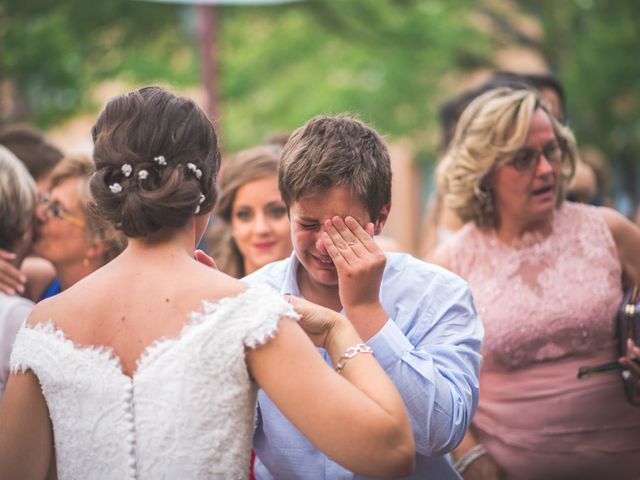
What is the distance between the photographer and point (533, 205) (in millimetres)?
4770

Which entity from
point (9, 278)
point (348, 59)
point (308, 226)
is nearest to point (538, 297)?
point (308, 226)

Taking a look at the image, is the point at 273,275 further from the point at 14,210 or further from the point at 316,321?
the point at 14,210

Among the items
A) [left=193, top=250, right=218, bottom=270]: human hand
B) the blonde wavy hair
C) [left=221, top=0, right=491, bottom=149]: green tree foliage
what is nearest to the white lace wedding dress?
[left=193, top=250, right=218, bottom=270]: human hand

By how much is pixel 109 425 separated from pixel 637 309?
8.62 feet

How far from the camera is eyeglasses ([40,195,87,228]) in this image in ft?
17.3

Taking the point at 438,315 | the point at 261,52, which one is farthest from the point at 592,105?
the point at 438,315

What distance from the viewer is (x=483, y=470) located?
15.5ft

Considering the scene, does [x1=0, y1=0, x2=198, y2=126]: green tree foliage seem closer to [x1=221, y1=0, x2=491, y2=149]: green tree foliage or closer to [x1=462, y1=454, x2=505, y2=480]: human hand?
[x1=221, y1=0, x2=491, y2=149]: green tree foliage

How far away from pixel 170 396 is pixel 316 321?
1.69 ft

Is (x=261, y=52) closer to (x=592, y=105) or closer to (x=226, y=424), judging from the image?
(x=592, y=105)

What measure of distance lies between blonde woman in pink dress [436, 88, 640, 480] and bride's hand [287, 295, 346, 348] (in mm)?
1886

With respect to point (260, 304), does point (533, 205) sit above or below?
below

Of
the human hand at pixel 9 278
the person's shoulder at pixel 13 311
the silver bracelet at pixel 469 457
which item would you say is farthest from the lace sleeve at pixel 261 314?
the silver bracelet at pixel 469 457

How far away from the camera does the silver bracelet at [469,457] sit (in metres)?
4.75
